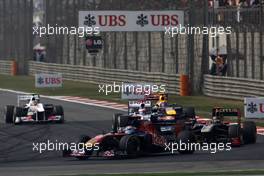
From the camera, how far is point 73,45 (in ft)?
207

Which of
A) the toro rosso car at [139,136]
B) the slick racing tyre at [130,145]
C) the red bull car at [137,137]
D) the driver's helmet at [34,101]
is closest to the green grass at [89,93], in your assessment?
the driver's helmet at [34,101]

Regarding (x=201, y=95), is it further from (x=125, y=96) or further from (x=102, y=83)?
(x=102, y=83)

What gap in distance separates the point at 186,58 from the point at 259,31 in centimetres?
741

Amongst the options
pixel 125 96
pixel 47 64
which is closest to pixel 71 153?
pixel 125 96

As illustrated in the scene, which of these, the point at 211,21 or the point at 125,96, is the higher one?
the point at 211,21

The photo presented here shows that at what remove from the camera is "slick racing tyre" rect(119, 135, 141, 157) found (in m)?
23.4

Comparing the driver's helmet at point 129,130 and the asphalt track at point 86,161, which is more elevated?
the driver's helmet at point 129,130

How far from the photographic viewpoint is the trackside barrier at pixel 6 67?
252 feet

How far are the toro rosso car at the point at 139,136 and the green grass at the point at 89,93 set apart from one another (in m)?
7.74

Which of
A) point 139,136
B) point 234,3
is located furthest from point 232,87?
point 139,136

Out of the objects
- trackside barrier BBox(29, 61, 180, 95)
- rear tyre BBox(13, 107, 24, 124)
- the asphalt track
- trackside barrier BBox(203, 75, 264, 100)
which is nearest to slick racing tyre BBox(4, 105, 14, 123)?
rear tyre BBox(13, 107, 24, 124)

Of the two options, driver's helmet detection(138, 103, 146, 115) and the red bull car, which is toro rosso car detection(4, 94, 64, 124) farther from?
the red bull car

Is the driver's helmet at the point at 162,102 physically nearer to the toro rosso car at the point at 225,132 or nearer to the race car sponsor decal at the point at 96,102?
the toro rosso car at the point at 225,132

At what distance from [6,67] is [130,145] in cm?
5518
